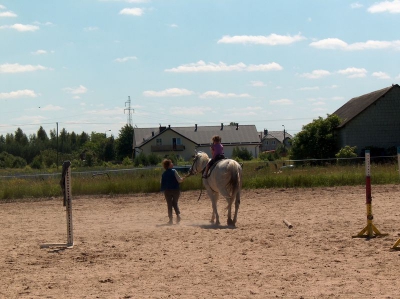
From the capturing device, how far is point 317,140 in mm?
42062

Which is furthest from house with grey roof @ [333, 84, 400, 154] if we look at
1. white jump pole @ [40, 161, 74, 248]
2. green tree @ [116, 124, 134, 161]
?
green tree @ [116, 124, 134, 161]

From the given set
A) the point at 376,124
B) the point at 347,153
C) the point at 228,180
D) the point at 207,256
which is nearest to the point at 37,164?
the point at 376,124

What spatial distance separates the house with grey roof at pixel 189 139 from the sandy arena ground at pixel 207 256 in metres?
66.5

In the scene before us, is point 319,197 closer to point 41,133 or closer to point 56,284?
point 56,284

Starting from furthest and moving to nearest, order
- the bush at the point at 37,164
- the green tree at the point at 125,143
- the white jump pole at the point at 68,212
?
the green tree at the point at 125,143
the bush at the point at 37,164
the white jump pole at the point at 68,212

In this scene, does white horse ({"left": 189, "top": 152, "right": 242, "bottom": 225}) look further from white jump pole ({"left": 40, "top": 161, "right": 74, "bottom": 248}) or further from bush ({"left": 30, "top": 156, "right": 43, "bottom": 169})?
bush ({"left": 30, "top": 156, "right": 43, "bottom": 169})

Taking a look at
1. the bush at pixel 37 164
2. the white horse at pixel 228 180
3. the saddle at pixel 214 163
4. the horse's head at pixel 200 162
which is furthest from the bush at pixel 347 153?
the bush at pixel 37 164

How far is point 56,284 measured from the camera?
23.9ft

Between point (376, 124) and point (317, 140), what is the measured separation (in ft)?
15.1

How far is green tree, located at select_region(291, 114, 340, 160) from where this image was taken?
42062 mm

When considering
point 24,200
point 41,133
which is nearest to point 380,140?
point 24,200

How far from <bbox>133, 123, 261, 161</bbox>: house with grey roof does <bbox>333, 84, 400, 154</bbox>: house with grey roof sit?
3909 cm

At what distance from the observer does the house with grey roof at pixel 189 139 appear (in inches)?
3312

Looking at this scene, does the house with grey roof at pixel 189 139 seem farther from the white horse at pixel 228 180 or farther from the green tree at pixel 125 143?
the white horse at pixel 228 180
